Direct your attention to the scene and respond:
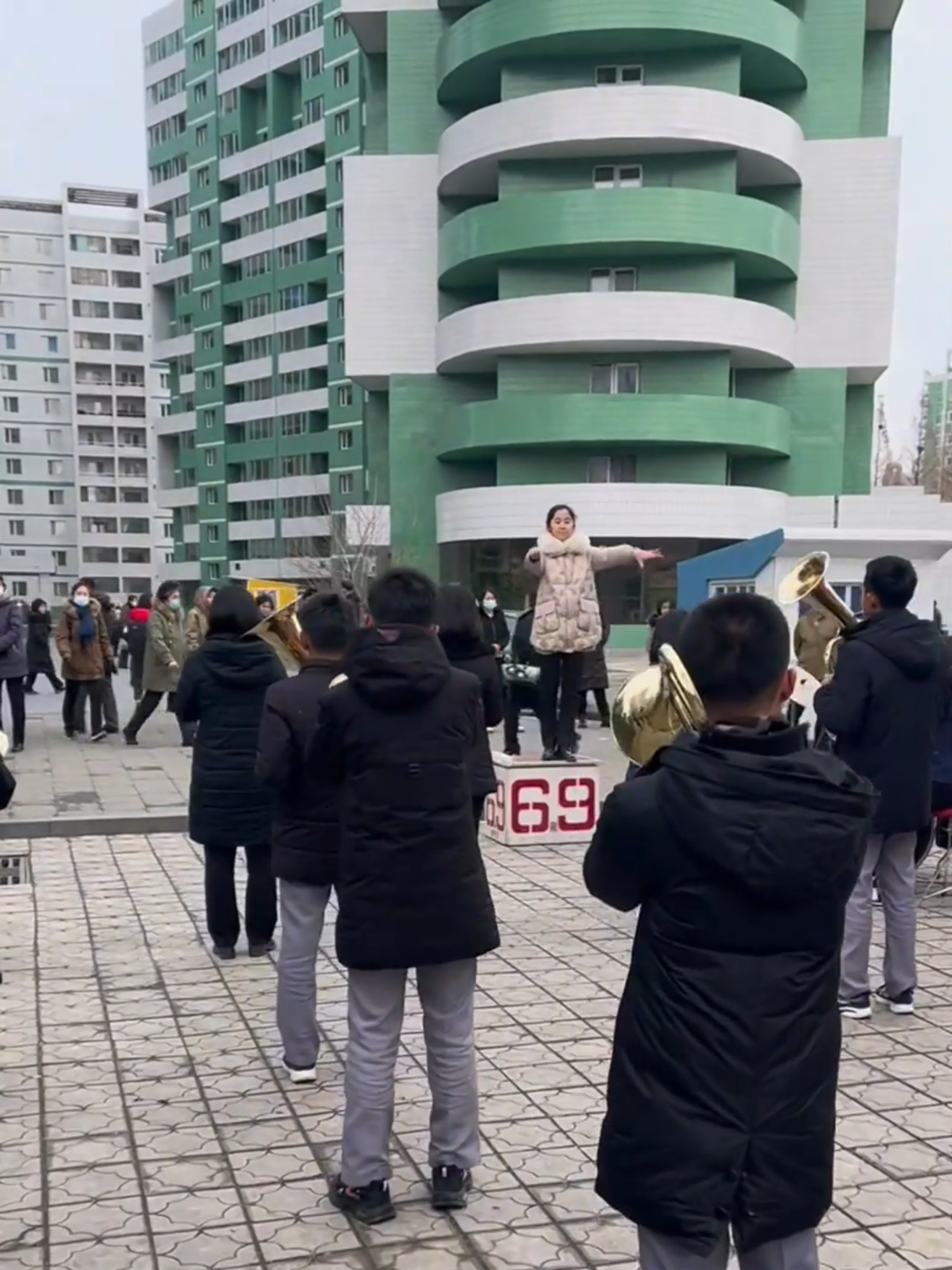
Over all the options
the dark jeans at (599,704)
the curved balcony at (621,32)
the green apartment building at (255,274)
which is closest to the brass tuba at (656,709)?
the dark jeans at (599,704)

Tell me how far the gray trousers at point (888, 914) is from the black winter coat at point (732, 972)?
9.32ft

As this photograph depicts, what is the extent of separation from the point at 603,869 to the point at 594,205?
33.7 meters

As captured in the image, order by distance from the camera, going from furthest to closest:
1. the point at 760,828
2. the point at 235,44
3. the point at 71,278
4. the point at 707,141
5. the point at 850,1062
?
1. the point at 71,278
2. the point at 235,44
3. the point at 707,141
4. the point at 850,1062
5. the point at 760,828

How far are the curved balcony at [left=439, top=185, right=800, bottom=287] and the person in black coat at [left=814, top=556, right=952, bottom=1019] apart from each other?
3055cm

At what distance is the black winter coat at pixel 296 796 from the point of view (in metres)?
4.00

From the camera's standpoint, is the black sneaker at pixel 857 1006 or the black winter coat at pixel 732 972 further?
the black sneaker at pixel 857 1006

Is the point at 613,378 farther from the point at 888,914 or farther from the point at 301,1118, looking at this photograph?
the point at 301,1118

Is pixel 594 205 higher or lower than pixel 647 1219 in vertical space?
higher

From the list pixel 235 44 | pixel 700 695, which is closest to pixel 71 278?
pixel 235 44

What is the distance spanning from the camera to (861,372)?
36281 mm

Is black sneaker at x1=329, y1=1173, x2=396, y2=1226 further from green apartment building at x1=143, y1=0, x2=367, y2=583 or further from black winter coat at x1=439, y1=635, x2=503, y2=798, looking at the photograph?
green apartment building at x1=143, y1=0, x2=367, y2=583

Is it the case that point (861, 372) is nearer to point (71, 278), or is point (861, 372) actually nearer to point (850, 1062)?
point (850, 1062)

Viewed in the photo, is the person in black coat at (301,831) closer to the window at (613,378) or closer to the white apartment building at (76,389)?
the window at (613,378)

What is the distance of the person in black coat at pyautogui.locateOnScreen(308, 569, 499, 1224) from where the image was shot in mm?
3090
